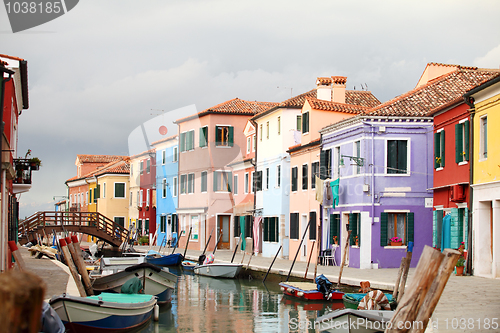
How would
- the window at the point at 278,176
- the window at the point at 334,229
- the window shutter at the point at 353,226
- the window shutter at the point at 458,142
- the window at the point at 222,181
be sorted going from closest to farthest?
the window shutter at the point at 458,142 → the window shutter at the point at 353,226 → the window at the point at 334,229 → the window at the point at 278,176 → the window at the point at 222,181

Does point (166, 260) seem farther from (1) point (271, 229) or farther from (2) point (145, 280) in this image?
(2) point (145, 280)

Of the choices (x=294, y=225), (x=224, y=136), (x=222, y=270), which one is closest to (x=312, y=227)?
(x=294, y=225)

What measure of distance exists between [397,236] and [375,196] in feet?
6.05

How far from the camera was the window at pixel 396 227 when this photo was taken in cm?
2350

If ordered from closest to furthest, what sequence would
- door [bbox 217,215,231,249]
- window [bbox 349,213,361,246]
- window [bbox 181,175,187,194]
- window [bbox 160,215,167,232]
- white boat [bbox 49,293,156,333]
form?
white boat [bbox 49,293,156,333] → window [bbox 349,213,361,246] → door [bbox 217,215,231,249] → window [bbox 181,175,187,194] → window [bbox 160,215,167,232]

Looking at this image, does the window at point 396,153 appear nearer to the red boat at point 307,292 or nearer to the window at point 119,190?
the red boat at point 307,292

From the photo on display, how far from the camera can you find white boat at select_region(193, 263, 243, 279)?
25.5m

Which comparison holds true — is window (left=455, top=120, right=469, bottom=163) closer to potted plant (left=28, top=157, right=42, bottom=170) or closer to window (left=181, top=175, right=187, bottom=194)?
potted plant (left=28, top=157, right=42, bottom=170)

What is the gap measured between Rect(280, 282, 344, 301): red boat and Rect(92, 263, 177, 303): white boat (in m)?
3.71

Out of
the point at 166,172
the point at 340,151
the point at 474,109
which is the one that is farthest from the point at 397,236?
the point at 166,172

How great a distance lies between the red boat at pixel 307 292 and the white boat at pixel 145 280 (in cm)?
371

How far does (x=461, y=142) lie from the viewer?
20.2 m

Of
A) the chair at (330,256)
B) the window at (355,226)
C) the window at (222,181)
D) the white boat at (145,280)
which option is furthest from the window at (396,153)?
the window at (222,181)

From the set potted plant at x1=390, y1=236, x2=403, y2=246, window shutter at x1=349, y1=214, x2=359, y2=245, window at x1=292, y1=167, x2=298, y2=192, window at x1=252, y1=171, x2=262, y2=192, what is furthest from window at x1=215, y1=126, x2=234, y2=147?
potted plant at x1=390, y1=236, x2=403, y2=246
